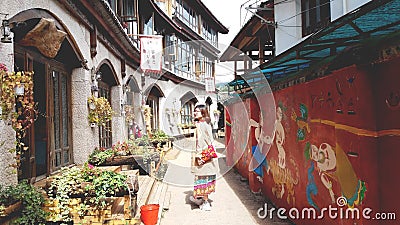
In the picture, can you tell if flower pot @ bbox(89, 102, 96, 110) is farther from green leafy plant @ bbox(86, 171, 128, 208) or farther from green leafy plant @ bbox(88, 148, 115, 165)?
green leafy plant @ bbox(86, 171, 128, 208)

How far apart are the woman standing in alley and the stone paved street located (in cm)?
26

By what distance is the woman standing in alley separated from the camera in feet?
23.1

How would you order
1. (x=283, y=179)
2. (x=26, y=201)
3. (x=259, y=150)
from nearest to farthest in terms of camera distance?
1. (x=26, y=201)
2. (x=283, y=179)
3. (x=259, y=150)

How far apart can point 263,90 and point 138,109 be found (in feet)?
26.3

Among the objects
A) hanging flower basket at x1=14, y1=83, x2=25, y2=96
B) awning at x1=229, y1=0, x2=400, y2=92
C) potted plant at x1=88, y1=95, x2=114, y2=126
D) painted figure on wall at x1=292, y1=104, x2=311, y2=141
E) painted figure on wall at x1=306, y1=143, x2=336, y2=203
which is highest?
awning at x1=229, y1=0, x2=400, y2=92

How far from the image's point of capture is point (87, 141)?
7602 mm

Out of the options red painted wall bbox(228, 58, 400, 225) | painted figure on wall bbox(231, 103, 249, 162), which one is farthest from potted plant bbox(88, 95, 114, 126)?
red painted wall bbox(228, 58, 400, 225)

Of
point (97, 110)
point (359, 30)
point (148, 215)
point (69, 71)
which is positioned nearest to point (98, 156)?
point (97, 110)

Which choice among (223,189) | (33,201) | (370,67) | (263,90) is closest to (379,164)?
(370,67)

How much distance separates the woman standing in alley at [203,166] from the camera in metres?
7.04

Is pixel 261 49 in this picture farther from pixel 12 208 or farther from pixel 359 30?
pixel 12 208

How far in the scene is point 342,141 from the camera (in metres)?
4.02

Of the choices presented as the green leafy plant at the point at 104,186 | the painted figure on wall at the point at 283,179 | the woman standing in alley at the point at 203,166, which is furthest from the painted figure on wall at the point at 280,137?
the green leafy plant at the point at 104,186

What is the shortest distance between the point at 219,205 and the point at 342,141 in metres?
3.87
